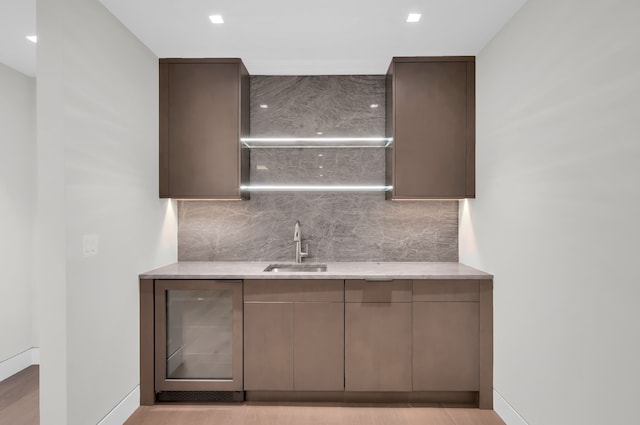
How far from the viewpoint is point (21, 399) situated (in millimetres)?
2770

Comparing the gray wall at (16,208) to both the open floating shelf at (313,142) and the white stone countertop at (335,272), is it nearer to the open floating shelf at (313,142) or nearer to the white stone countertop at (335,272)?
the white stone countertop at (335,272)

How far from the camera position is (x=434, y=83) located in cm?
297

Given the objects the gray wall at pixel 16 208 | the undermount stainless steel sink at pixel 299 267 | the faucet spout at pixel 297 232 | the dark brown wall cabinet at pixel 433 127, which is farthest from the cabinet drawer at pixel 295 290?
the gray wall at pixel 16 208

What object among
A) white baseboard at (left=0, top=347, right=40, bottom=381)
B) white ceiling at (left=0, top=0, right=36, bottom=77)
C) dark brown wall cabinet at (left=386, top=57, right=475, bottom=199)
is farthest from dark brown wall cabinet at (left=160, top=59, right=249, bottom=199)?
white baseboard at (left=0, top=347, right=40, bottom=381)

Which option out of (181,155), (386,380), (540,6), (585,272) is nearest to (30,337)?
(181,155)

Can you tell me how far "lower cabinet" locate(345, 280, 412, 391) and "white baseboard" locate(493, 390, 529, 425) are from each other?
23.8 inches

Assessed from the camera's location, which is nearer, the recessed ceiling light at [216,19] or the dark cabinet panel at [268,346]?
the recessed ceiling light at [216,19]

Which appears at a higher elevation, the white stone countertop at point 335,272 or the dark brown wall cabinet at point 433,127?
the dark brown wall cabinet at point 433,127

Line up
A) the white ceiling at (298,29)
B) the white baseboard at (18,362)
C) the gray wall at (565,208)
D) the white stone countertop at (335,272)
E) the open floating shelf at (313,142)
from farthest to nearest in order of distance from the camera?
the open floating shelf at (313,142)
the white baseboard at (18,362)
the white stone countertop at (335,272)
the white ceiling at (298,29)
the gray wall at (565,208)

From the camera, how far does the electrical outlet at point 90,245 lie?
2094mm

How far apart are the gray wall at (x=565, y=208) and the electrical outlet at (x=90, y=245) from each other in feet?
8.35

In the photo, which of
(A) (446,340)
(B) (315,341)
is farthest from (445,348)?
(B) (315,341)

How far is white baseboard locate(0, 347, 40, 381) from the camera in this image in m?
3.08

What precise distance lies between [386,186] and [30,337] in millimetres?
3427
